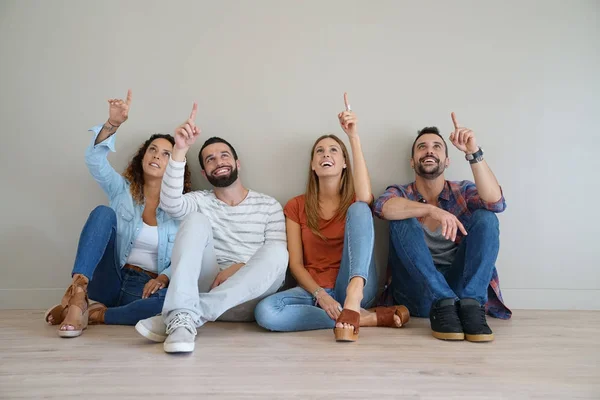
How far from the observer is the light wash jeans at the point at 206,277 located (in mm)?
1984

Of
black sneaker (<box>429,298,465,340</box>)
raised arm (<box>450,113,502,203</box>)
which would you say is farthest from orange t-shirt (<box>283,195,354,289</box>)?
raised arm (<box>450,113,502,203</box>)

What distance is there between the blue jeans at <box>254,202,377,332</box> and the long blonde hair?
0.96 feet

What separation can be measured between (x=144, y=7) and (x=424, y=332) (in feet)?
7.87

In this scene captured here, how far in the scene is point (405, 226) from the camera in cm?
239

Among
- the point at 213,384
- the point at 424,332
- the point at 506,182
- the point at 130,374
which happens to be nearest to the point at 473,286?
the point at 424,332

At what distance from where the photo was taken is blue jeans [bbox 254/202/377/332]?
2.24 meters

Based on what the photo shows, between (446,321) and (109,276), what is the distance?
162cm

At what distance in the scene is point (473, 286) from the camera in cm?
222

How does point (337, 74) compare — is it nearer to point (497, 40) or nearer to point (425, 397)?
point (497, 40)

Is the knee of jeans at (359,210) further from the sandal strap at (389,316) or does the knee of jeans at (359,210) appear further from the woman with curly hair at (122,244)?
the woman with curly hair at (122,244)

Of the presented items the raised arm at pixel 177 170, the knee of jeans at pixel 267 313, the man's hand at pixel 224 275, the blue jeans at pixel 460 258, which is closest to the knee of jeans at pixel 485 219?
the blue jeans at pixel 460 258

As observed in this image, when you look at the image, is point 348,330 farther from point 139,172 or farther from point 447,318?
point 139,172

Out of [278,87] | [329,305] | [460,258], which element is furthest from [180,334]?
[278,87]

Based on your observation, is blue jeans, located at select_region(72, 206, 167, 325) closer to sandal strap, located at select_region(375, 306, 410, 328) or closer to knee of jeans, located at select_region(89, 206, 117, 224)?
knee of jeans, located at select_region(89, 206, 117, 224)
